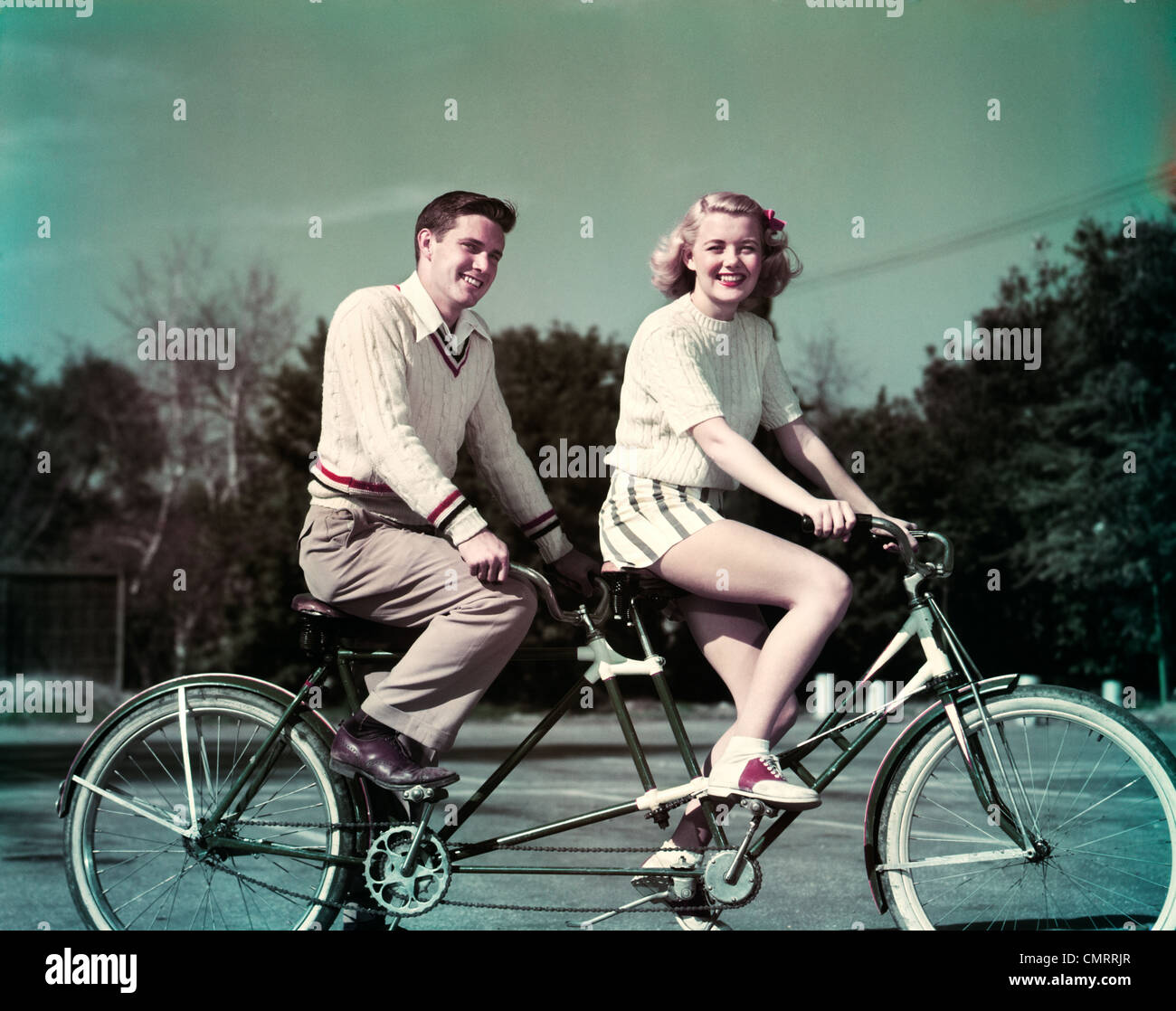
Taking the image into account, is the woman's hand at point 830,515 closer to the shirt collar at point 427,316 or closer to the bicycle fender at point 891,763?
the bicycle fender at point 891,763

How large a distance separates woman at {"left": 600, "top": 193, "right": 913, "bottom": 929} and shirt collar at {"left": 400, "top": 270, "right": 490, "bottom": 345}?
0.44 metres

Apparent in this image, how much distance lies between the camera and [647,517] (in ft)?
11.8

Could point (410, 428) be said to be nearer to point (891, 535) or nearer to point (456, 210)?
point (456, 210)

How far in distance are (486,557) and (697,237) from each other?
3.46 ft

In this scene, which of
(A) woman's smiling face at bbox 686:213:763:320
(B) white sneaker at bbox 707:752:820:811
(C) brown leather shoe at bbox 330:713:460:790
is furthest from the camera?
(A) woman's smiling face at bbox 686:213:763:320

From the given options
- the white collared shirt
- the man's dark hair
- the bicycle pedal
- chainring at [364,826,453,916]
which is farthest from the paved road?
the man's dark hair

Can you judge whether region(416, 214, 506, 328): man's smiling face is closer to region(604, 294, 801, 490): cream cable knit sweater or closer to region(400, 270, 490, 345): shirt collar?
region(400, 270, 490, 345): shirt collar

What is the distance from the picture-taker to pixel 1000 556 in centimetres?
1811

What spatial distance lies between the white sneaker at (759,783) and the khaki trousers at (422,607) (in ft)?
1.99

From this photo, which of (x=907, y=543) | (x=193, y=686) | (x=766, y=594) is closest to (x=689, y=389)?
(x=766, y=594)

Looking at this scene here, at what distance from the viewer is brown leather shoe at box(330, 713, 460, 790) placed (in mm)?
3404
